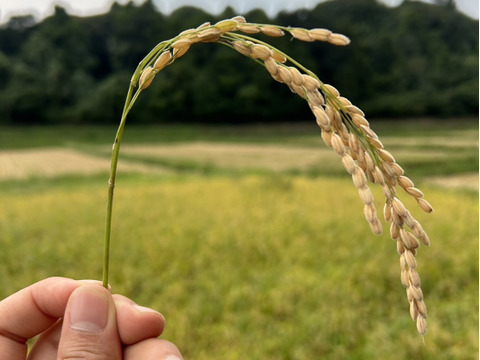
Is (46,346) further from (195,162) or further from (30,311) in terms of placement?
(195,162)

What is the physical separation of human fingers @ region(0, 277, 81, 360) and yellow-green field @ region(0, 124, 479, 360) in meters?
2.48

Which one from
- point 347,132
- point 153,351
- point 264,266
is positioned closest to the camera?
point 347,132

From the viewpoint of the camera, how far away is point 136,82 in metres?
0.84

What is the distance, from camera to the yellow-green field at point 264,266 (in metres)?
3.86

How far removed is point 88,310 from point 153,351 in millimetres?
161

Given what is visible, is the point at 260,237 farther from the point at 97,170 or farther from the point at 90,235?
the point at 97,170

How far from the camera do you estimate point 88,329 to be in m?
1.04

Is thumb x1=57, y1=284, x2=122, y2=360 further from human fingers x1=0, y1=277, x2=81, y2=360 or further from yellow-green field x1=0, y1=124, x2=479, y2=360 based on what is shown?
yellow-green field x1=0, y1=124, x2=479, y2=360

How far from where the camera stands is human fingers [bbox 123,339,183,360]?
102cm

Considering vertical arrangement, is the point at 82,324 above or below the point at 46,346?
above

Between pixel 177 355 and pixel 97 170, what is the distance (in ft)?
63.6

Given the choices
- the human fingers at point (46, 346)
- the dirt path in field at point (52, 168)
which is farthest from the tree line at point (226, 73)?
the human fingers at point (46, 346)

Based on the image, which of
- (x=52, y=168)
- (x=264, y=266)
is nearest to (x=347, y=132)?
(x=264, y=266)

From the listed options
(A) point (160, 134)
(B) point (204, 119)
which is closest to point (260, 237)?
(A) point (160, 134)
